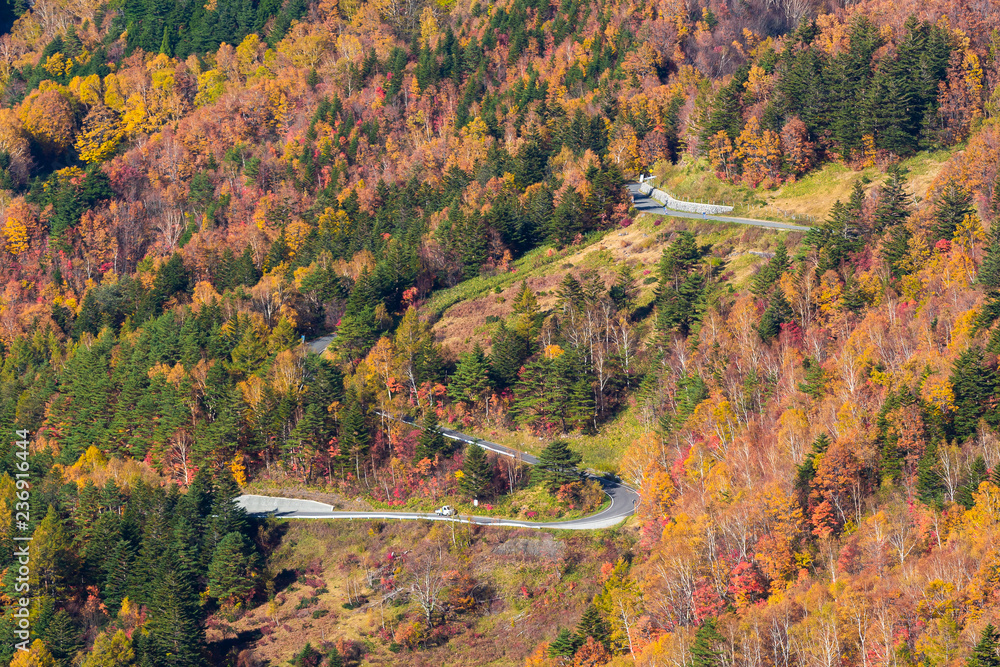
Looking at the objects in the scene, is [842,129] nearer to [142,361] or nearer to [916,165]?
[916,165]

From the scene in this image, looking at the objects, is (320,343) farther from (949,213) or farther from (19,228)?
(19,228)

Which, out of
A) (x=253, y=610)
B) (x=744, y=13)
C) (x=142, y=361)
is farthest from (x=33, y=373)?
(x=744, y=13)

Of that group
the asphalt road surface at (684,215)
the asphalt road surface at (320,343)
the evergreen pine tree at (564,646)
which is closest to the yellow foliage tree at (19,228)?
the asphalt road surface at (320,343)

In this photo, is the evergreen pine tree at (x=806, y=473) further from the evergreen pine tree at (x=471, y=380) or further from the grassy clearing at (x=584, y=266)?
the evergreen pine tree at (x=471, y=380)

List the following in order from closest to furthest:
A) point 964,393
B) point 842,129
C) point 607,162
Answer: point 964,393
point 842,129
point 607,162

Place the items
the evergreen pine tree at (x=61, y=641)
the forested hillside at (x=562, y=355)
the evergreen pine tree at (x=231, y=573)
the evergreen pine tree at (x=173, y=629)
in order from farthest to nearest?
1. the evergreen pine tree at (x=231, y=573)
2. the evergreen pine tree at (x=61, y=641)
3. the evergreen pine tree at (x=173, y=629)
4. the forested hillside at (x=562, y=355)

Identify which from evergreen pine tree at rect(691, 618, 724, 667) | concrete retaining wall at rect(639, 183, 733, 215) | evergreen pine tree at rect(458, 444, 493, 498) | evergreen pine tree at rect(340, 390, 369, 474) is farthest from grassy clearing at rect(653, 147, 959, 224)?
evergreen pine tree at rect(691, 618, 724, 667)
